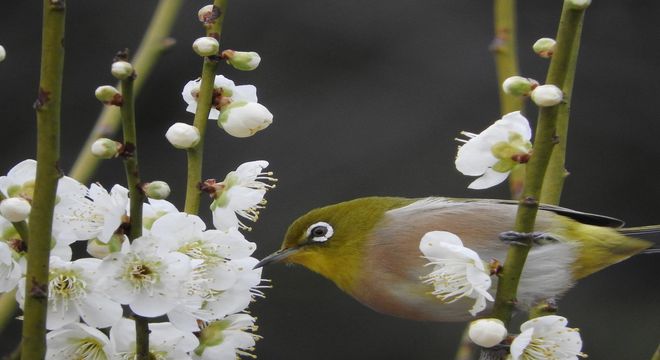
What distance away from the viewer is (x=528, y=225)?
1.17 m

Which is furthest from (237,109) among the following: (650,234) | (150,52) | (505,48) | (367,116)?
(367,116)

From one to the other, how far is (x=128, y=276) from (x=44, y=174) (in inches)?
8.1

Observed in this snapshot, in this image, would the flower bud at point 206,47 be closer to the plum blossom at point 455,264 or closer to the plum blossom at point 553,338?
the plum blossom at point 455,264

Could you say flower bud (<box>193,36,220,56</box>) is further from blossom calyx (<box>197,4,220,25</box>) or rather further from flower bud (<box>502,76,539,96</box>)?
flower bud (<box>502,76,539,96</box>)

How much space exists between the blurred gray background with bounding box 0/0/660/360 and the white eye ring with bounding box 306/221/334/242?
208 centimetres

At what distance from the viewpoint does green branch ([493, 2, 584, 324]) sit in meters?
1.13

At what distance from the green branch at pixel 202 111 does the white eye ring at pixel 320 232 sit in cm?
107

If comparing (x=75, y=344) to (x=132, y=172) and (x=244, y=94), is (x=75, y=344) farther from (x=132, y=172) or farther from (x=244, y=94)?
(x=244, y=94)

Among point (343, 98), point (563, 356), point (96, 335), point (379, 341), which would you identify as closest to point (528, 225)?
point (563, 356)

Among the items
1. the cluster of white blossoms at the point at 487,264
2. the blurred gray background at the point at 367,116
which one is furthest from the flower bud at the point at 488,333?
the blurred gray background at the point at 367,116

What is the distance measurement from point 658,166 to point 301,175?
174 centimetres

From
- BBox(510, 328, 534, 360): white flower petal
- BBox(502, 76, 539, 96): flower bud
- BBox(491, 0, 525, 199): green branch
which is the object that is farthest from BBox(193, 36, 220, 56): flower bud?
BBox(491, 0, 525, 199): green branch

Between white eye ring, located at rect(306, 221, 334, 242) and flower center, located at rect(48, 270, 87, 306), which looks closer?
flower center, located at rect(48, 270, 87, 306)

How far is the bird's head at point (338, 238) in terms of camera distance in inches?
95.0
